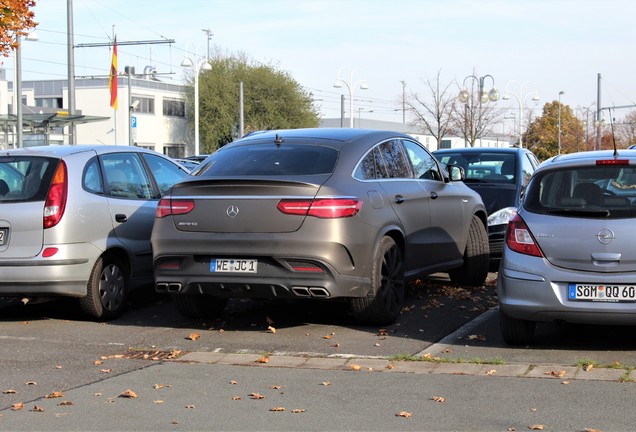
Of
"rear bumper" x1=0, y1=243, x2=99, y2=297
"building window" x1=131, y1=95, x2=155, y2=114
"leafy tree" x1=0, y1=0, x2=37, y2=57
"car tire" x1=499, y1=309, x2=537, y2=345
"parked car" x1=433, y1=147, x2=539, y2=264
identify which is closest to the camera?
"car tire" x1=499, y1=309, x2=537, y2=345

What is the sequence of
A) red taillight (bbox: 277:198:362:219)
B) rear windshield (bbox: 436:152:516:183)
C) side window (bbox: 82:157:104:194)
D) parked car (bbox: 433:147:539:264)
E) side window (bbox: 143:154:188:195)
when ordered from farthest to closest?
rear windshield (bbox: 436:152:516:183), parked car (bbox: 433:147:539:264), side window (bbox: 143:154:188:195), side window (bbox: 82:157:104:194), red taillight (bbox: 277:198:362:219)

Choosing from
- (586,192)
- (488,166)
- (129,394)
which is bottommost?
(129,394)

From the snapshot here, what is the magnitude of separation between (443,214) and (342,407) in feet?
14.3

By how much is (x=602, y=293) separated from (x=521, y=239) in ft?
2.51

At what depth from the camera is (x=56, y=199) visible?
8.66 m

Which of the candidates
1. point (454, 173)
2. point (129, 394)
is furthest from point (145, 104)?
point (129, 394)

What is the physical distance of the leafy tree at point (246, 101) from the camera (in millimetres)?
71000

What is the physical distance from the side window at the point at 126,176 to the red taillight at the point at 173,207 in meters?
1.27

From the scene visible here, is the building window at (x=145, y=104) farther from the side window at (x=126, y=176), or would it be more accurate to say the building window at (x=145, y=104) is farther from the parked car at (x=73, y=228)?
the parked car at (x=73, y=228)

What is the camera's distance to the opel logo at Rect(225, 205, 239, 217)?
792 cm

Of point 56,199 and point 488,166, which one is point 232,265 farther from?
point 488,166

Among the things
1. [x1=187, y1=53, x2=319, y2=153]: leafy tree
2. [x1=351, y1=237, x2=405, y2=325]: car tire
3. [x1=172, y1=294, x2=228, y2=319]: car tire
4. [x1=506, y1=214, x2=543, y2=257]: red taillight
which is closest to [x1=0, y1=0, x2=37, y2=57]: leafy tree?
[x1=172, y1=294, x2=228, y2=319]: car tire

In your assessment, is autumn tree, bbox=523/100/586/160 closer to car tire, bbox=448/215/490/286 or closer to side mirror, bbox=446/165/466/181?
car tire, bbox=448/215/490/286

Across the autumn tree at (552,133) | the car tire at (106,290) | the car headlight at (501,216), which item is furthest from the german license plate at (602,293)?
the autumn tree at (552,133)
